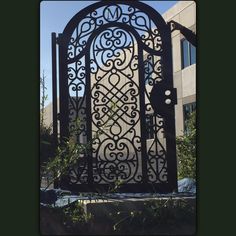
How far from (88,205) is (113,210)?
0.25 meters

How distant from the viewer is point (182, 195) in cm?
452

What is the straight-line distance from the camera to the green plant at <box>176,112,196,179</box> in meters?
5.09

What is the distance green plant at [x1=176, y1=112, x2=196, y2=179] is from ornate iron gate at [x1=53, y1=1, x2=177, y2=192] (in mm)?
247

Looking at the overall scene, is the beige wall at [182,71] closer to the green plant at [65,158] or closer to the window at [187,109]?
the window at [187,109]

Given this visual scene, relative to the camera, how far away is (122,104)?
16.5 ft

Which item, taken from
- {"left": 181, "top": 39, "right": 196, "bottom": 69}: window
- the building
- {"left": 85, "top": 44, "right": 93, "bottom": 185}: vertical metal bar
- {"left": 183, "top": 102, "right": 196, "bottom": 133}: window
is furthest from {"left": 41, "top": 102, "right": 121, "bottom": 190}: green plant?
{"left": 181, "top": 39, "right": 196, "bottom": 69}: window

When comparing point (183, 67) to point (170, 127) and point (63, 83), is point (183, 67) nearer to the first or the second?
point (170, 127)

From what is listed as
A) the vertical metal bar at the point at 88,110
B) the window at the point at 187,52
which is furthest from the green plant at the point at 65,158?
the window at the point at 187,52

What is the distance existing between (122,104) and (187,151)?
990 mm

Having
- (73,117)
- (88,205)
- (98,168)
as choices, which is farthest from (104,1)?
(88,205)

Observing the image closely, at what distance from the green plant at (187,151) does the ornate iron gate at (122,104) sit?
25 centimetres

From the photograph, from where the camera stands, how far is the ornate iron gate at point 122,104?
194 inches

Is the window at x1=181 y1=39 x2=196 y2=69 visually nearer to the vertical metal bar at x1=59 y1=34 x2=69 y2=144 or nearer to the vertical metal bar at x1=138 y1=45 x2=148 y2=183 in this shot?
the vertical metal bar at x1=138 y1=45 x2=148 y2=183

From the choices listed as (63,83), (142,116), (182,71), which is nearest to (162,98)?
(142,116)
